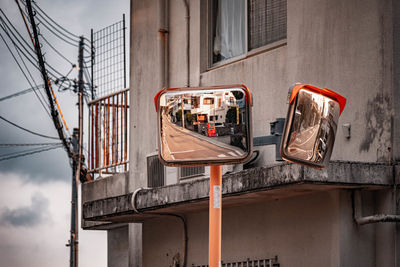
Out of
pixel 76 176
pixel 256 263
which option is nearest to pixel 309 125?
pixel 256 263

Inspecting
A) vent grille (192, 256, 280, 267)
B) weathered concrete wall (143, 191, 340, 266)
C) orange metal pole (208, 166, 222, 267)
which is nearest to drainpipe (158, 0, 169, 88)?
weathered concrete wall (143, 191, 340, 266)

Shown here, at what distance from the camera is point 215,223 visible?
5438 mm

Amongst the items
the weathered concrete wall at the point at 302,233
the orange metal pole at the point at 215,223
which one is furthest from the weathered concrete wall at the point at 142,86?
the orange metal pole at the point at 215,223

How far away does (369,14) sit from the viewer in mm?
8750

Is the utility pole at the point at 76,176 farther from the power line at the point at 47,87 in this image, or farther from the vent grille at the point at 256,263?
the vent grille at the point at 256,263

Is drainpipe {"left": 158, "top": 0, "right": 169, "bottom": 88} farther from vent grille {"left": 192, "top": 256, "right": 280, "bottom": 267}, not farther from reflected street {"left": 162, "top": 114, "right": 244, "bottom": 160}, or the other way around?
reflected street {"left": 162, "top": 114, "right": 244, "bottom": 160}

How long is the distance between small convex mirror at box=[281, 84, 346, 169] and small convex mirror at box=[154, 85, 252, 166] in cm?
28

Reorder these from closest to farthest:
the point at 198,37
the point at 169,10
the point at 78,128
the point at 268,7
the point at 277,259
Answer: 1. the point at 277,259
2. the point at 268,7
3. the point at 198,37
4. the point at 169,10
5. the point at 78,128

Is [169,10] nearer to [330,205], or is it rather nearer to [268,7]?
[268,7]

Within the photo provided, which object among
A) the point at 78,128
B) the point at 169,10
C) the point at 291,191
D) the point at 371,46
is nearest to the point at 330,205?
the point at 291,191

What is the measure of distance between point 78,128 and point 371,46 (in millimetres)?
16738

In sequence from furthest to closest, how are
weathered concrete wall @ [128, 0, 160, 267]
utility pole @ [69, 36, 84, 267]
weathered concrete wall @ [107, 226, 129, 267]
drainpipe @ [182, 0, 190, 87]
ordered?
utility pole @ [69, 36, 84, 267]
weathered concrete wall @ [107, 226, 129, 267]
weathered concrete wall @ [128, 0, 160, 267]
drainpipe @ [182, 0, 190, 87]

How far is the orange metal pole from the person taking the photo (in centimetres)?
536

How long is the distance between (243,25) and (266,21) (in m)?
0.51
